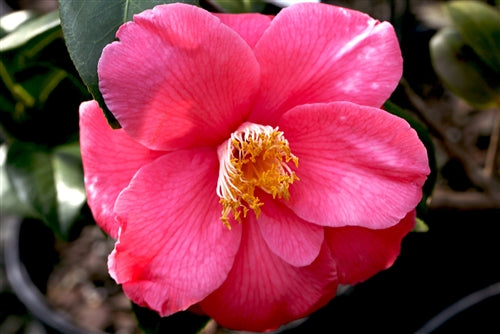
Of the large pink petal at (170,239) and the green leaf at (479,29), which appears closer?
the large pink petal at (170,239)

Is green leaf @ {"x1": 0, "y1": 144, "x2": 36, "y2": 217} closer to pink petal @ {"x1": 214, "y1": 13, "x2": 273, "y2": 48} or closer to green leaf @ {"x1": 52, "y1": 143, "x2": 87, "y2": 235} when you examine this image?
green leaf @ {"x1": 52, "y1": 143, "x2": 87, "y2": 235}

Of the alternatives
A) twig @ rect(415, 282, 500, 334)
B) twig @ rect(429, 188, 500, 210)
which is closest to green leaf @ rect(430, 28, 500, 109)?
twig @ rect(429, 188, 500, 210)

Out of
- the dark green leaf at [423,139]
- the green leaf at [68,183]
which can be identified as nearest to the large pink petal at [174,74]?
the dark green leaf at [423,139]

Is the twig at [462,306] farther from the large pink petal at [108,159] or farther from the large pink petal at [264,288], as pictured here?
the large pink petal at [108,159]

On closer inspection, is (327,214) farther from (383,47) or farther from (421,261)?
(421,261)

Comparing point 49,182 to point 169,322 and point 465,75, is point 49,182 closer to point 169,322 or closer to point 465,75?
point 169,322


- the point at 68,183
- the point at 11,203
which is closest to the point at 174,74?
the point at 68,183
